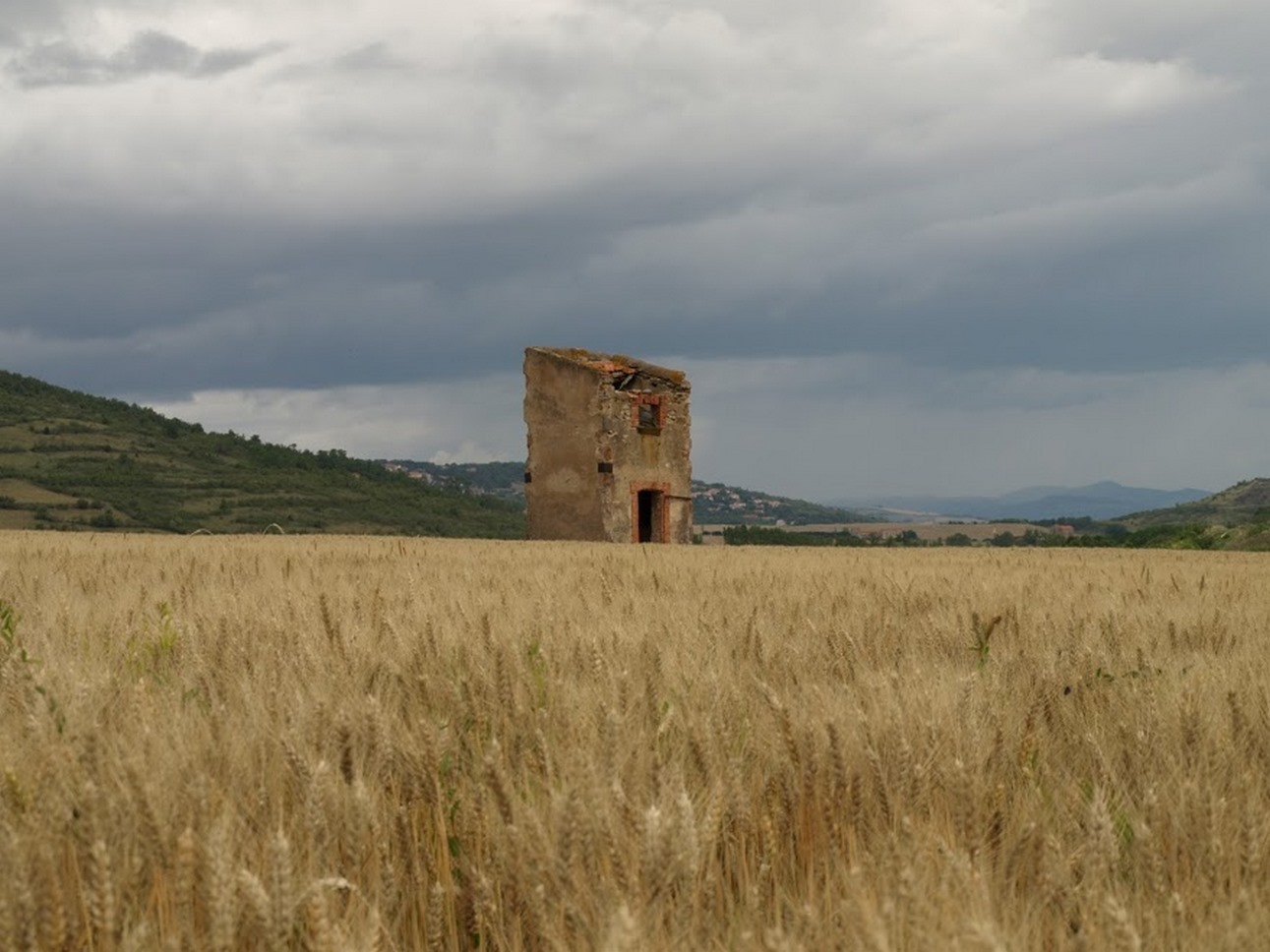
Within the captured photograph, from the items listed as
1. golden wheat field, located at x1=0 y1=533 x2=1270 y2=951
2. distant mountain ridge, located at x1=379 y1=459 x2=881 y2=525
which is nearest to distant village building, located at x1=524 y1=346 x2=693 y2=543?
golden wheat field, located at x1=0 y1=533 x2=1270 y2=951

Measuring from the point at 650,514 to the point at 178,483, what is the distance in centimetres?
6167

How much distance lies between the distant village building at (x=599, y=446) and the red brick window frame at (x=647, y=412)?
0.07ft

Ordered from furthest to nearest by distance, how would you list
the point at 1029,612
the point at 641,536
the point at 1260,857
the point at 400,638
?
the point at 641,536 < the point at 1029,612 < the point at 400,638 < the point at 1260,857

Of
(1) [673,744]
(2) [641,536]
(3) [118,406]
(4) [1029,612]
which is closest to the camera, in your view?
(1) [673,744]

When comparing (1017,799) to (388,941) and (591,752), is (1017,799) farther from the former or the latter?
(388,941)

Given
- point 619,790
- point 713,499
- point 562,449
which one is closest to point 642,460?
point 562,449

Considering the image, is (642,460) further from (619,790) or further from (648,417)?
(619,790)

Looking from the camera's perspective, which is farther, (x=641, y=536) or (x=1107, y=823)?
(x=641, y=536)

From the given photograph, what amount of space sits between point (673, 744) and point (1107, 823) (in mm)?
976

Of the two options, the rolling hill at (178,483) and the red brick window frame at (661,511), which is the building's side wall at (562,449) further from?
the rolling hill at (178,483)

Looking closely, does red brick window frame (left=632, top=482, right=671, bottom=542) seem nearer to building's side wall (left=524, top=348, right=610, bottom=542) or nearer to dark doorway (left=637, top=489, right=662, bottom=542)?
dark doorway (left=637, top=489, right=662, bottom=542)

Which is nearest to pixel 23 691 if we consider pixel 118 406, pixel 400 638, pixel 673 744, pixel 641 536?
pixel 400 638

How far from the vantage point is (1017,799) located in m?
2.10

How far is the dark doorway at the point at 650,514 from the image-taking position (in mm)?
28281
